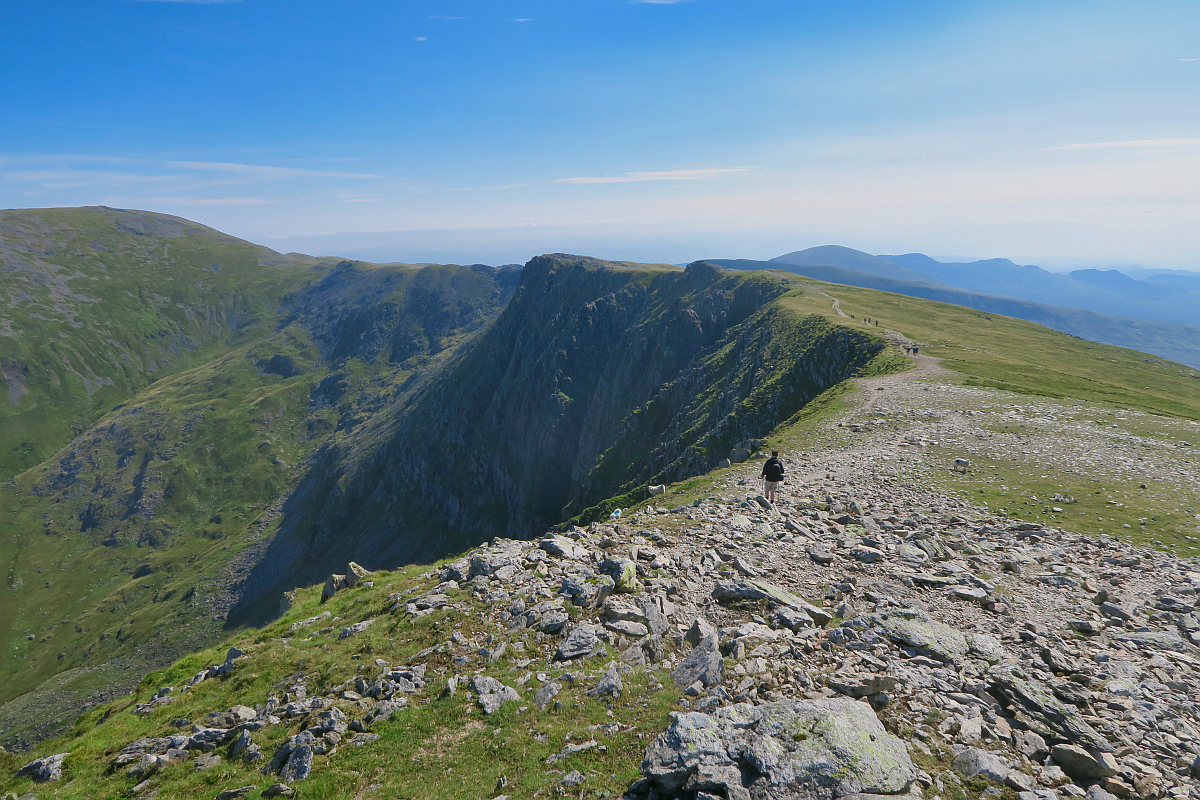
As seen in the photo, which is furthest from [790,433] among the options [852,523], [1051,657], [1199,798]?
[1199,798]

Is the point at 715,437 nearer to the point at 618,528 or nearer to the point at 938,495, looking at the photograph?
the point at 938,495

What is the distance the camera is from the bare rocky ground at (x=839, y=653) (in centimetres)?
936

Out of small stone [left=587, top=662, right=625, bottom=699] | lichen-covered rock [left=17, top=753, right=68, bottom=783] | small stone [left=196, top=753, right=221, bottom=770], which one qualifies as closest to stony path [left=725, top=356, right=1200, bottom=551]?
small stone [left=587, top=662, right=625, bottom=699]

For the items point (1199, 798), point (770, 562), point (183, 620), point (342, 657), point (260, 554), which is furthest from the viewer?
point (260, 554)

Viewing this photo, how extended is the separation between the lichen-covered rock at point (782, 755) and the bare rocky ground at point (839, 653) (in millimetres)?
39

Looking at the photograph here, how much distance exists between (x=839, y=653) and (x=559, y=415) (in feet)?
487

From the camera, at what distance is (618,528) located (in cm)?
2262

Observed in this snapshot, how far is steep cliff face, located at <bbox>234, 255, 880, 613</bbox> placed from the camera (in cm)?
10131

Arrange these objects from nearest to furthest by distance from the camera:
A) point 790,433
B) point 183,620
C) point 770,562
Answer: point 770,562 < point 790,433 < point 183,620

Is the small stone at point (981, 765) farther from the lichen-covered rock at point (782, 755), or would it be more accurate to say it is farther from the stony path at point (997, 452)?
the stony path at point (997, 452)

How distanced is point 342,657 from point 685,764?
11564mm

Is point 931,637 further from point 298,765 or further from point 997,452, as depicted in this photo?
point 997,452

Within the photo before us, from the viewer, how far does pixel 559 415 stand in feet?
525

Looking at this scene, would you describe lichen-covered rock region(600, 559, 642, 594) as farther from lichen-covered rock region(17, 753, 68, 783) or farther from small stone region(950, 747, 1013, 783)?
lichen-covered rock region(17, 753, 68, 783)
